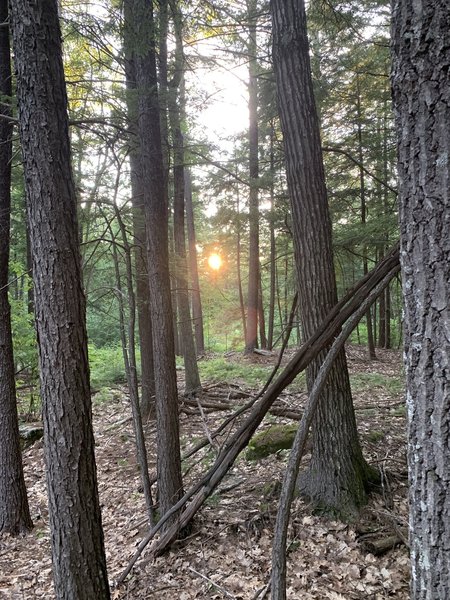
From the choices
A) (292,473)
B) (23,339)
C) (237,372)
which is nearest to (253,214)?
(237,372)

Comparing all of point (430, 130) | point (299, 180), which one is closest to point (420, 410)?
point (430, 130)

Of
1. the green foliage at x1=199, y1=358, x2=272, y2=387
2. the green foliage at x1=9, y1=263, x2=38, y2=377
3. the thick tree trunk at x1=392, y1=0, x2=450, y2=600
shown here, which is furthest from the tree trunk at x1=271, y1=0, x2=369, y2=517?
the green foliage at x1=9, y1=263, x2=38, y2=377

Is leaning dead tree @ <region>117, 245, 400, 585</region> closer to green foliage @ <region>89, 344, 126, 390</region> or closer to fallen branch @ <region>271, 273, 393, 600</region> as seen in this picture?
fallen branch @ <region>271, 273, 393, 600</region>

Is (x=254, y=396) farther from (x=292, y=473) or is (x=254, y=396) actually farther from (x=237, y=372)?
(x=237, y=372)

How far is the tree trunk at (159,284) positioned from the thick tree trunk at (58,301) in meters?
1.40

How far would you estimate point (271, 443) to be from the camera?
5402 millimetres

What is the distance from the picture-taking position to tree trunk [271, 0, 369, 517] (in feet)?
A: 11.9

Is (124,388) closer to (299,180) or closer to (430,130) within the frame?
(299,180)

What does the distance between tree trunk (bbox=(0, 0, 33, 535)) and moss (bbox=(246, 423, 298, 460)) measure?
131 inches

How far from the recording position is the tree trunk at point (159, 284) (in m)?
4.44

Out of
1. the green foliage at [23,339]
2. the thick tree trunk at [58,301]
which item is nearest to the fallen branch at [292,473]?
the thick tree trunk at [58,301]

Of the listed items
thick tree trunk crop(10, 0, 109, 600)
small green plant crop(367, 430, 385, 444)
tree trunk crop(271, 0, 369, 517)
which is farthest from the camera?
small green plant crop(367, 430, 385, 444)

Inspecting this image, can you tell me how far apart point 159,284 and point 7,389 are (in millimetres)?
2805

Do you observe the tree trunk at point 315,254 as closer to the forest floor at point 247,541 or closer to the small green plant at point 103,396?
the forest floor at point 247,541
